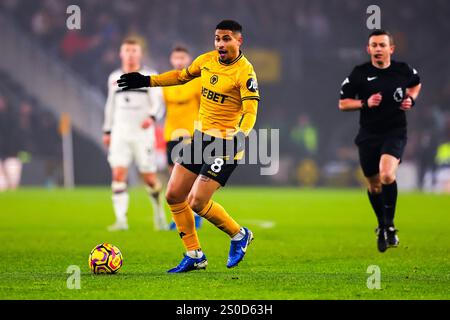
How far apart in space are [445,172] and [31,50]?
12622mm

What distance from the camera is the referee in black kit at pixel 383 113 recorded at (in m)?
10.2

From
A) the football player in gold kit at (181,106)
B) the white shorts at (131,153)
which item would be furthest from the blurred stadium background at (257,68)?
the football player in gold kit at (181,106)

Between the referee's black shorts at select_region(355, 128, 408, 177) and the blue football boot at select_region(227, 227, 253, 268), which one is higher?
the referee's black shorts at select_region(355, 128, 408, 177)

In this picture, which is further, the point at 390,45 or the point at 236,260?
the point at 390,45

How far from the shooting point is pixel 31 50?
2741 cm

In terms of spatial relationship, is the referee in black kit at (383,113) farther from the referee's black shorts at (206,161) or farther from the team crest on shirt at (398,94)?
the referee's black shorts at (206,161)

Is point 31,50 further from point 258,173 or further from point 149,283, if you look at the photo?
point 149,283

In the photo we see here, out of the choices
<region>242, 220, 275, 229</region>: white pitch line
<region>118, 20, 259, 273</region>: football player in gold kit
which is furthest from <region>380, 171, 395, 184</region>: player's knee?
<region>242, 220, 275, 229</region>: white pitch line

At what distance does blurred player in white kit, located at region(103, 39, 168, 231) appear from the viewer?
13.2 m

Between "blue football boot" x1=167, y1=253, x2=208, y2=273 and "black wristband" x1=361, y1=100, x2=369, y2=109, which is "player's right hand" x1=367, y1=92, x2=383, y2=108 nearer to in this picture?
"black wristband" x1=361, y1=100, x2=369, y2=109

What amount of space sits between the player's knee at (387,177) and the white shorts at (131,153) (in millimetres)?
4209

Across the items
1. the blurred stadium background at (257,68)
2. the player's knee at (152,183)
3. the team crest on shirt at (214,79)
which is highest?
the blurred stadium background at (257,68)

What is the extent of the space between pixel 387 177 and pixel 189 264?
295cm
